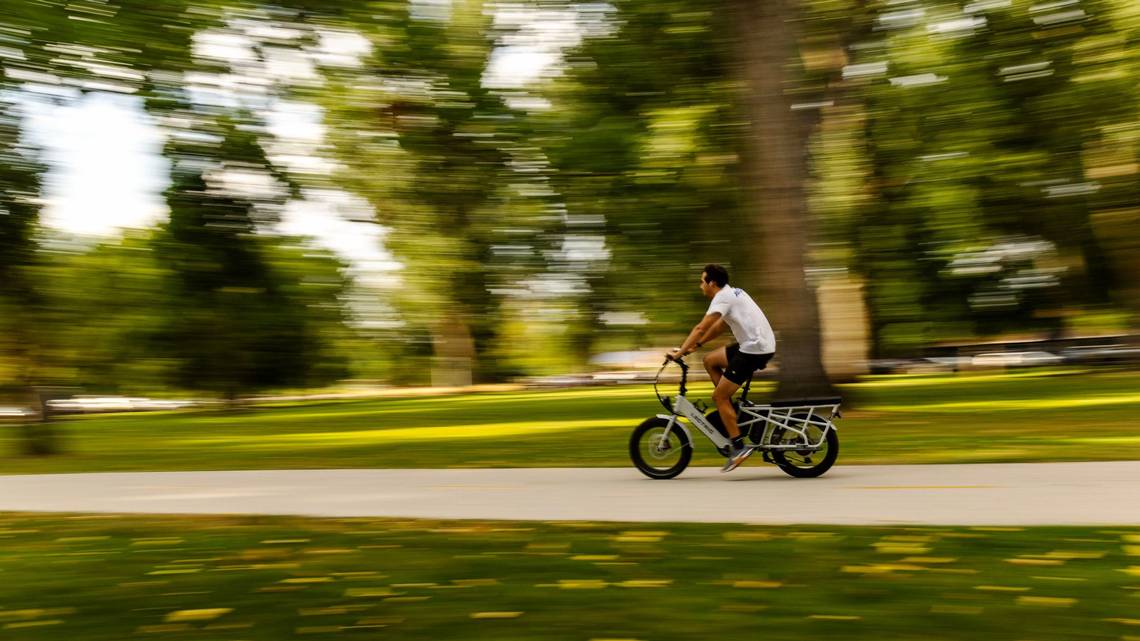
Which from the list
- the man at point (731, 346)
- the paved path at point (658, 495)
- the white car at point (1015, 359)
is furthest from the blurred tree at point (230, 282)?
the white car at point (1015, 359)

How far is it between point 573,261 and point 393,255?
391 centimetres

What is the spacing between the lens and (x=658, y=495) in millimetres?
9477

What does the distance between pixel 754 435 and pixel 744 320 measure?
1098 mm

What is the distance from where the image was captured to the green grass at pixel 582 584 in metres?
5.10

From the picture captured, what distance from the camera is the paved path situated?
804cm

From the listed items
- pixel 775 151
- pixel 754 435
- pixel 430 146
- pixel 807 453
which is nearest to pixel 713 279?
pixel 754 435

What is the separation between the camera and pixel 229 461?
15.8m

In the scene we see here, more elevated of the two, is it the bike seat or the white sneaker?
the bike seat

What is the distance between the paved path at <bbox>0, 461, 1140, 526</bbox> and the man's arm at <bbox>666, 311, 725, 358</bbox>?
1152 mm

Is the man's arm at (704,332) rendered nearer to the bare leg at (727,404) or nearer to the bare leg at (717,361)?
the bare leg at (717,361)

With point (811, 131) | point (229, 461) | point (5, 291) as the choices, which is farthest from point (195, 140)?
point (811, 131)

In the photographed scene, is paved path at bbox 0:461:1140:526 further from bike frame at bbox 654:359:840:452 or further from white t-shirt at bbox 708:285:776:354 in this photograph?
white t-shirt at bbox 708:285:776:354

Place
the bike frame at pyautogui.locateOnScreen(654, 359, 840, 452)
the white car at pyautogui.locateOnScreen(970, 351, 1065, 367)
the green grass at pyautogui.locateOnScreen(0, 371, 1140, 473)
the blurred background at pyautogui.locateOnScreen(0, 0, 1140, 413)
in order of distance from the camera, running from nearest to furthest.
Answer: the bike frame at pyautogui.locateOnScreen(654, 359, 840, 452) < the green grass at pyautogui.locateOnScreen(0, 371, 1140, 473) < the blurred background at pyautogui.locateOnScreen(0, 0, 1140, 413) < the white car at pyautogui.locateOnScreen(970, 351, 1065, 367)

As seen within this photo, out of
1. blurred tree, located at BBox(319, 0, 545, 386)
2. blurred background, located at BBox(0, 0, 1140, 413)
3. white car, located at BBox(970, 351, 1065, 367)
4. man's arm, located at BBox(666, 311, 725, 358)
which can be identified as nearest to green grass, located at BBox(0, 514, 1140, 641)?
man's arm, located at BBox(666, 311, 725, 358)
